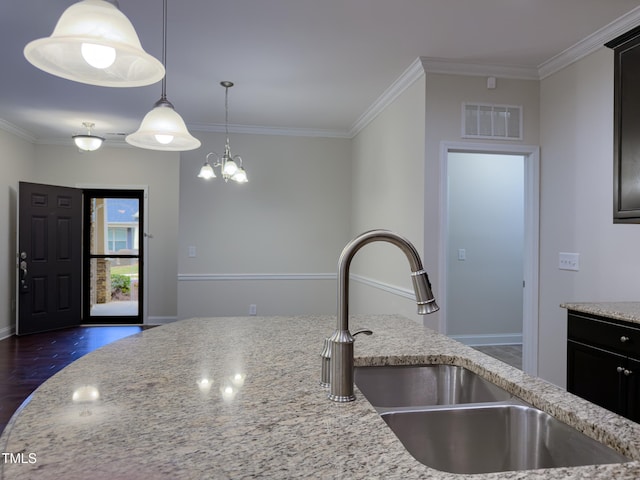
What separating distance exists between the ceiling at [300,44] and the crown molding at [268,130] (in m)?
0.51

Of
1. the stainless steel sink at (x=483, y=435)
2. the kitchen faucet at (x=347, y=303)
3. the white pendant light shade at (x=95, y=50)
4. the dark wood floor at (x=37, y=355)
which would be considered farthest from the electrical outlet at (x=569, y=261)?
the dark wood floor at (x=37, y=355)

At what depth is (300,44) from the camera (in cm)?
316

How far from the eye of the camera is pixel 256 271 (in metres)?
5.51

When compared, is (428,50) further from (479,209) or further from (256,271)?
(256,271)

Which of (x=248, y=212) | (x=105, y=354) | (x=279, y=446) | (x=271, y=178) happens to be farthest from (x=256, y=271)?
(x=279, y=446)

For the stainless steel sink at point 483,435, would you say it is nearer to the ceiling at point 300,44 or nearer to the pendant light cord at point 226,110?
the ceiling at point 300,44

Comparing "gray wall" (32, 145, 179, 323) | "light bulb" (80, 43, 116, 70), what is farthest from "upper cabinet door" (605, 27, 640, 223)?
"gray wall" (32, 145, 179, 323)

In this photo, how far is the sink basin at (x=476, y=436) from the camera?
101cm

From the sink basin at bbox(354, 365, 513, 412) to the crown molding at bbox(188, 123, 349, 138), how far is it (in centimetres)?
457

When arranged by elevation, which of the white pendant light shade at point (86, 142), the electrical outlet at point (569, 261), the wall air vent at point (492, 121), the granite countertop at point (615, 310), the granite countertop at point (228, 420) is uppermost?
the white pendant light shade at point (86, 142)

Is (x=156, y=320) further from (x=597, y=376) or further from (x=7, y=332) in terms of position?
(x=597, y=376)

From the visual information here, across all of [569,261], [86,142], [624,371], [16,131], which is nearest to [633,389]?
[624,371]

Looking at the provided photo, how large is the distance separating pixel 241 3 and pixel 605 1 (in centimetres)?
214

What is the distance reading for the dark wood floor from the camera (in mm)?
3533
